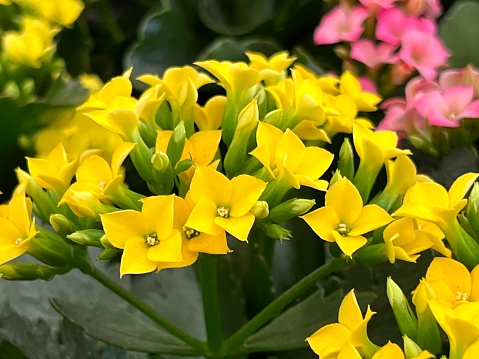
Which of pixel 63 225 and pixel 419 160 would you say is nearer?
pixel 63 225

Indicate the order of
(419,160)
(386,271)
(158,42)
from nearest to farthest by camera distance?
(386,271) → (419,160) → (158,42)

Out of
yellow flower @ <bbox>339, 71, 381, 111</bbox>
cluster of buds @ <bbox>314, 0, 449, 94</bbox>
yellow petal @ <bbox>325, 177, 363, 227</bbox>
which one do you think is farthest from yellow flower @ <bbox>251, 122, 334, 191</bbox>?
cluster of buds @ <bbox>314, 0, 449, 94</bbox>

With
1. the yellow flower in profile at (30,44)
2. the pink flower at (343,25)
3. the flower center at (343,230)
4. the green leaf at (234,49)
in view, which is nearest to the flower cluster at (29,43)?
the yellow flower in profile at (30,44)

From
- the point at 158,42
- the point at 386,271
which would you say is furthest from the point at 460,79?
the point at 158,42

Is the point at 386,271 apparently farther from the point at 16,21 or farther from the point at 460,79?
the point at 16,21

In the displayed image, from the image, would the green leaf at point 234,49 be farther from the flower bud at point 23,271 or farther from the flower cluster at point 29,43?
the flower bud at point 23,271

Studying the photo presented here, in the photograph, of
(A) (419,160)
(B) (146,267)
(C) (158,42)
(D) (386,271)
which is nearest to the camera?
(B) (146,267)
